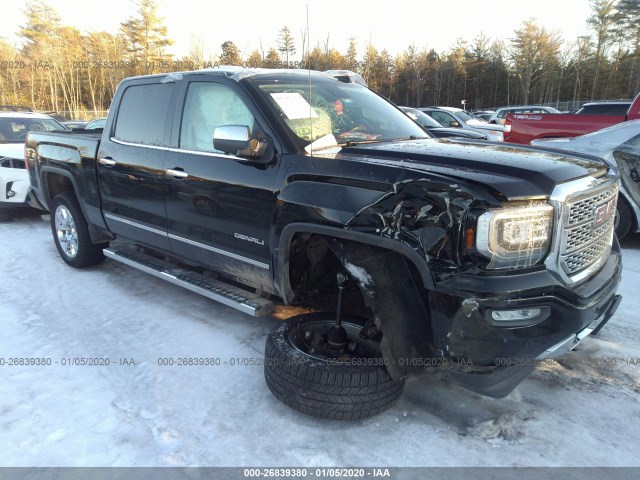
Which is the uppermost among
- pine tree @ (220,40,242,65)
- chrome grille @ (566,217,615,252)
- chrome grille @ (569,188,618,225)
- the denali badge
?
pine tree @ (220,40,242,65)

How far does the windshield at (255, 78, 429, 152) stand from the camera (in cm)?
317

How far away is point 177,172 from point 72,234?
8.10 ft

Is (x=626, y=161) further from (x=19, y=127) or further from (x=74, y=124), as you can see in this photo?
(x=74, y=124)

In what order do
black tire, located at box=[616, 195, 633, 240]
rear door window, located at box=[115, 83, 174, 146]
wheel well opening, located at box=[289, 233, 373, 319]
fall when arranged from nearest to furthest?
1. wheel well opening, located at box=[289, 233, 373, 319]
2. rear door window, located at box=[115, 83, 174, 146]
3. black tire, located at box=[616, 195, 633, 240]

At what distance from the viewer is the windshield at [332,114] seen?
3168 millimetres

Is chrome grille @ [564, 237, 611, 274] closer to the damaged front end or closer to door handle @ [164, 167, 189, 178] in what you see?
the damaged front end

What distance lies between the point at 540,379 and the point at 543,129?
7289mm

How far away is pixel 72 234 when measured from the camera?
17.8ft

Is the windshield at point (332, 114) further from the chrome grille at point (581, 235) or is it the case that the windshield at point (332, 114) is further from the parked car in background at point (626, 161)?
the parked car in background at point (626, 161)

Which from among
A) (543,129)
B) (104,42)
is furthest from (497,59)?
(543,129)

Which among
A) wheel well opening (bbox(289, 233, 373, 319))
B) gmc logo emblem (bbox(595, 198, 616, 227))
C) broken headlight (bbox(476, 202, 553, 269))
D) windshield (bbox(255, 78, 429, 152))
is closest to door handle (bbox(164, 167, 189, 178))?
windshield (bbox(255, 78, 429, 152))

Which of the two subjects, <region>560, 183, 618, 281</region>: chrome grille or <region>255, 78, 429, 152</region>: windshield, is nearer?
<region>560, 183, 618, 281</region>: chrome grille

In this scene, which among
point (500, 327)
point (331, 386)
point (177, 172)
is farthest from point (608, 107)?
point (331, 386)

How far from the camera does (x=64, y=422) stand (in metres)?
2.72
